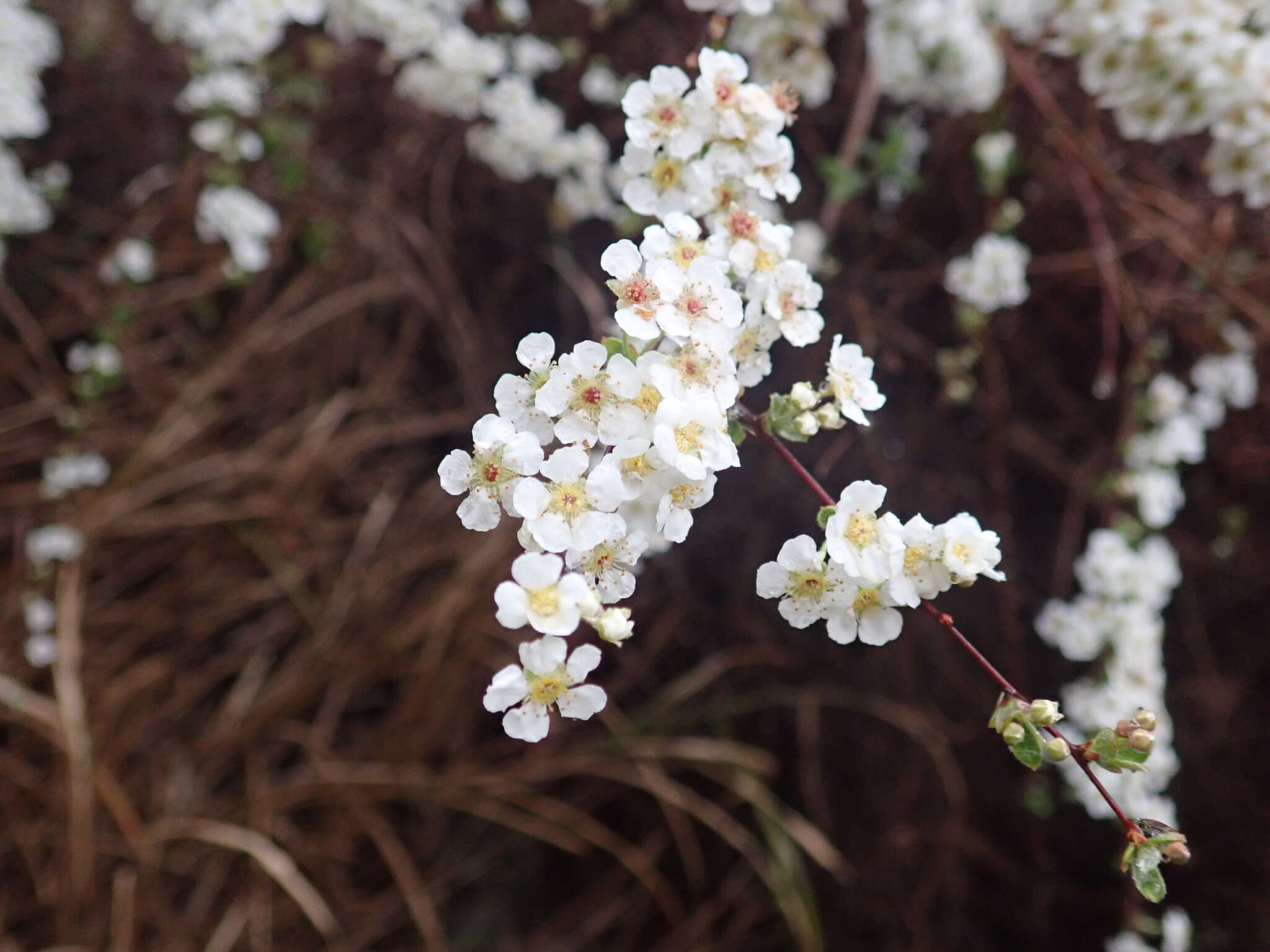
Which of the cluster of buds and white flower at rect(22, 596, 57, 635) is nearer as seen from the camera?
the cluster of buds

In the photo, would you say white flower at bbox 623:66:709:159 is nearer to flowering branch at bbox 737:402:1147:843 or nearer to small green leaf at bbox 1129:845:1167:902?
flowering branch at bbox 737:402:1147:843

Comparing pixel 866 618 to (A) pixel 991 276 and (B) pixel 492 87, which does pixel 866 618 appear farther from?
(B) pixel 492 87

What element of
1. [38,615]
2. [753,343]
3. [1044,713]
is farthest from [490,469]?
[38,615]

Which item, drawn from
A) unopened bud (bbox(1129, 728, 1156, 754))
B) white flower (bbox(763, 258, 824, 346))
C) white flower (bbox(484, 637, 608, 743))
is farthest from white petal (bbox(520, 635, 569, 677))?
unopened bud (bbox(1129, 728, 1156, 754))

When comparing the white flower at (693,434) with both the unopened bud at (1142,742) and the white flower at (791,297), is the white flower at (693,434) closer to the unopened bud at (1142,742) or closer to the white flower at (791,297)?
the white flower at (791,297)

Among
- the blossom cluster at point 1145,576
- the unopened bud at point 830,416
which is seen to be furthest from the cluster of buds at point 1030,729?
the blossom cluster at point 1145,576

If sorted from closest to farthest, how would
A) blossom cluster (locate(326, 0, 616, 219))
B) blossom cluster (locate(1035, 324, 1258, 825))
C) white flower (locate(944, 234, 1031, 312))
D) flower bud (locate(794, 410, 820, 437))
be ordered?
flower bud (locate(794, 410, 820, 437)), blossom cluster (locate(1035, 324, 1258, 825)), white flower (locate(944, 234, 1031, 312)), blossom cluster (locate(326, 0, 616, 219))
